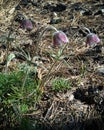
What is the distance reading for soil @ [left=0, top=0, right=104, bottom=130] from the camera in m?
2.48

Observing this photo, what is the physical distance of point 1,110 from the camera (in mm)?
2471

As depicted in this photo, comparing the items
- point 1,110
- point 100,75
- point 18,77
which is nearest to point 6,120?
point 1,110

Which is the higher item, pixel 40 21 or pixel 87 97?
pixel 40 21

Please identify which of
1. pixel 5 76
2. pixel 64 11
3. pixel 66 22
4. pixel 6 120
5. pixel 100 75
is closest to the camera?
pixel 6 120

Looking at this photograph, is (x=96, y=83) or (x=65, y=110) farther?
(x=96, y=83)

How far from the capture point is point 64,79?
109 inches

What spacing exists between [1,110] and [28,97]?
18 centimetres

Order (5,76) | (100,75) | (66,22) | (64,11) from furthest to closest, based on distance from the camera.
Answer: (64,11) < (66,22) < (100,75) < (5,76)

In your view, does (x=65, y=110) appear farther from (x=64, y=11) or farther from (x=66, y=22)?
(x=64, y=11)

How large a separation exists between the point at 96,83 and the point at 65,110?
1.16 feet

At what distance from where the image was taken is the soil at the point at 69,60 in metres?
2.48

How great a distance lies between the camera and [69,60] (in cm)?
306

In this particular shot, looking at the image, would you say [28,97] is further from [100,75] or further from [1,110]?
[100,75]

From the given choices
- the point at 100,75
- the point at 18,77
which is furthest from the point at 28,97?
the point at 100,75
